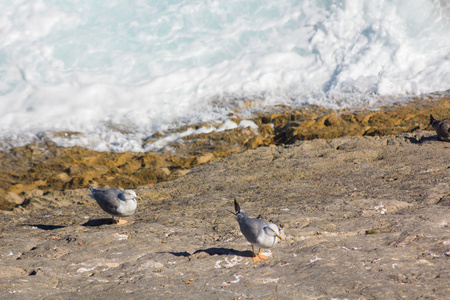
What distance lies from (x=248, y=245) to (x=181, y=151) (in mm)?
8366

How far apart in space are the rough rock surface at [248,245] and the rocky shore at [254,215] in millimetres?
23

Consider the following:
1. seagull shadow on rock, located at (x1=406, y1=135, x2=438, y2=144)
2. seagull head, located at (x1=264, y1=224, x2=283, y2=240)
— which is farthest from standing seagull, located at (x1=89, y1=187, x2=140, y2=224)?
seagull shadow on rock, located at (x1=406, y1=135, x2=438, y2=144)

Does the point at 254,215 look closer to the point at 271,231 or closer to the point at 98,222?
the point at 271,231

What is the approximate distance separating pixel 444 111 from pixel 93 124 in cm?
1269

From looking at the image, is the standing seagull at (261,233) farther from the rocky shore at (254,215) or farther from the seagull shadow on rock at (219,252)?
the seagull shadow on rock at (219,252)

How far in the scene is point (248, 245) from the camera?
16.7 ft

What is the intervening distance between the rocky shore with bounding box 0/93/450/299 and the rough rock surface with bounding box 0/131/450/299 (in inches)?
0.9

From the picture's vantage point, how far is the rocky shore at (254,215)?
154 inches

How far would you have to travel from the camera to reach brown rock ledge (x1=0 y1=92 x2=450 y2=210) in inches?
418

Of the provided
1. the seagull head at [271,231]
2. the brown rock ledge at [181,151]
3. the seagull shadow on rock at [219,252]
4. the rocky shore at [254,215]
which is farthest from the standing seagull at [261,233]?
the brown rock ledge at [181,151]

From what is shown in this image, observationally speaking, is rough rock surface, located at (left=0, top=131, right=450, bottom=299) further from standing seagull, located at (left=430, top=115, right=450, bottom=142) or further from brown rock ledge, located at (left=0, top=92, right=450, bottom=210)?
brown rock ledge, located at (left=0, top=92, right=450, bottom=210)

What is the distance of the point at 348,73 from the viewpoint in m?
18.4

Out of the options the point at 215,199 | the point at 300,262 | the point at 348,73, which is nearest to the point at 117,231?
the point at 215,199

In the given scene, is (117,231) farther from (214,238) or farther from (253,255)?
(253,255)
